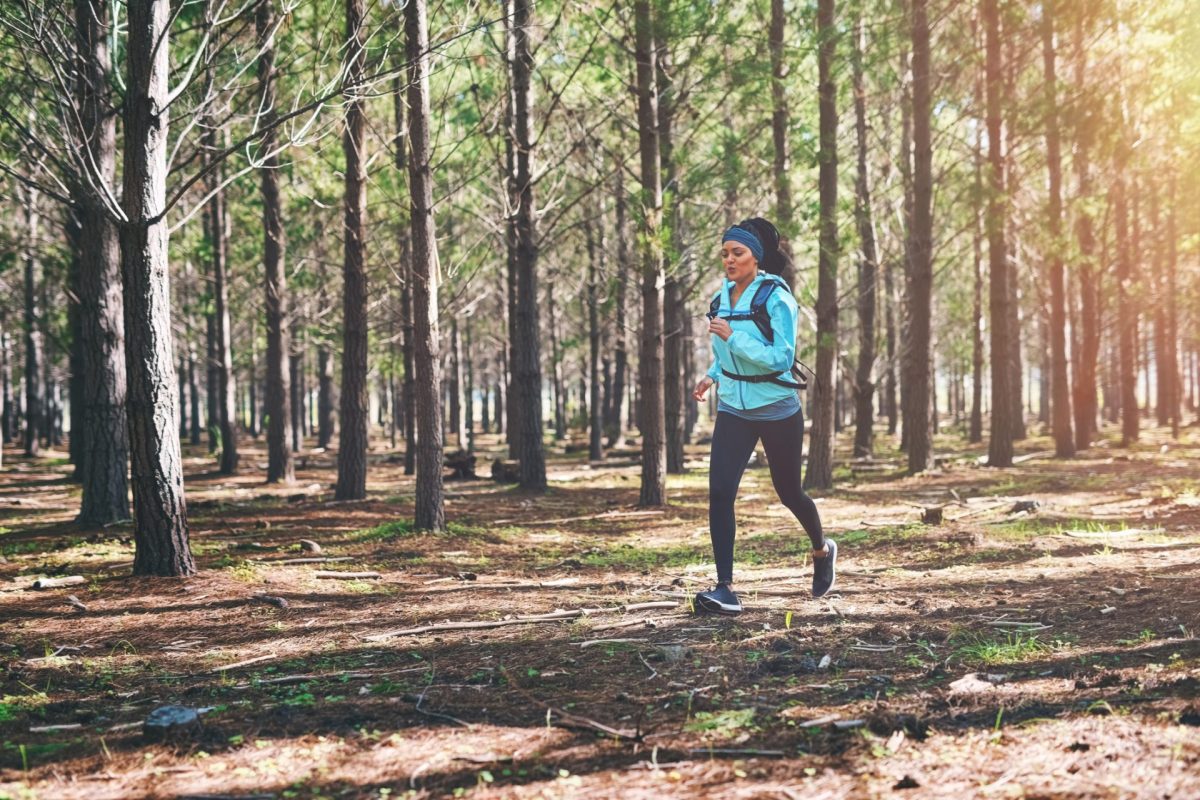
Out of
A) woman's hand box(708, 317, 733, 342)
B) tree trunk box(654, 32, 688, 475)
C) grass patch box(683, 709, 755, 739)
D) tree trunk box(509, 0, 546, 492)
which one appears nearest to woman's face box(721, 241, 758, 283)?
woman's hand box(708, 317, 733, 342)

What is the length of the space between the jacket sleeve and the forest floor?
1.49m

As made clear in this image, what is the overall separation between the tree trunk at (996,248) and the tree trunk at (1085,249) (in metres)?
1.37

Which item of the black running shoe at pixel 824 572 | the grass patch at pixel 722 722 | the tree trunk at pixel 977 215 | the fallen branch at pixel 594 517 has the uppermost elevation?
the tree trunk at pixel 977 215

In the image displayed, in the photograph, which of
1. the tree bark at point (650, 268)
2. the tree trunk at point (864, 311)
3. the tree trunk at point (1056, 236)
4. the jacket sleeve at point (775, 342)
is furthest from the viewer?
the tree trunk at point (864, 311)

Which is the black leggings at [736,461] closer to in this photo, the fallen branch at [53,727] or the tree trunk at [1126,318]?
the fallen branch at [53,727]

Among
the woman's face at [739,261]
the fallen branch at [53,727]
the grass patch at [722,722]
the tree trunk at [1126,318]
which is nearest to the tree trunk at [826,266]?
the woman's face at [739,261]

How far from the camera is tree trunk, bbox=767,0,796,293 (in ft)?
41.7

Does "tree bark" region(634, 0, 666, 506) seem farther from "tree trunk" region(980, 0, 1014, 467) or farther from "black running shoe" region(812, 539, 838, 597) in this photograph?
"tree trunk" region(980, 0, 1014, 467)

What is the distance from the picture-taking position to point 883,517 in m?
10.6

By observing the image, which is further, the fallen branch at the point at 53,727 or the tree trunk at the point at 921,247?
the tree trunk at the point at 921,247

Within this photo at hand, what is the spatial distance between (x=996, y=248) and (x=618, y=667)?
14509 mm

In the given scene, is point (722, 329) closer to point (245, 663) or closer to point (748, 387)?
point (748, 387)

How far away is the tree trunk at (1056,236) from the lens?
15703 mm

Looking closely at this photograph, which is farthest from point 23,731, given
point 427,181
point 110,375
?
point 110,375
